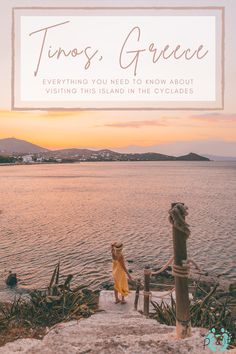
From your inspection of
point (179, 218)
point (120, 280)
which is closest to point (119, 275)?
point (120, 280)

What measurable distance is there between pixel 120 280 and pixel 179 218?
3351mm

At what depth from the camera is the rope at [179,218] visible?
17.5ft

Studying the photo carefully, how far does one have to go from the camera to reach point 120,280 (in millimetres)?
8250

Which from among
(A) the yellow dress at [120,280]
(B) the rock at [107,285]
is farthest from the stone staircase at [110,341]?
(B) the rock at [107,285]

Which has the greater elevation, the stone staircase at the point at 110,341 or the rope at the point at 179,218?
the rope at the point at 179,218

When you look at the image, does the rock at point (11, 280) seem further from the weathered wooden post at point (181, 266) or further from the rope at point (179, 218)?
the rope at point (179, 218)

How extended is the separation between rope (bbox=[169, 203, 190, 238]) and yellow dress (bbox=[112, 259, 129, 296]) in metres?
3.23

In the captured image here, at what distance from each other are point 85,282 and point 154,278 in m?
2.73

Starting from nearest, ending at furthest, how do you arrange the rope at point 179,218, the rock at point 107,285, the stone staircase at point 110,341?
the stone staircase at point 110,341, the rope at point 179,218, the rock at point 107,285

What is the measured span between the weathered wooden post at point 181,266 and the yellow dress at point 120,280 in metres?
2.83

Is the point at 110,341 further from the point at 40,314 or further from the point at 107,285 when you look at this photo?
the point at 107,285

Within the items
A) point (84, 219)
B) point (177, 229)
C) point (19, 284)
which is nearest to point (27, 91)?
point (177, 229)

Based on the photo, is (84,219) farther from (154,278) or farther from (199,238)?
(154,278)

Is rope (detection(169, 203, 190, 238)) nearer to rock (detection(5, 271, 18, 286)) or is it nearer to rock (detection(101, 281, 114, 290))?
rock (detection(101, 281, 114, 290))
